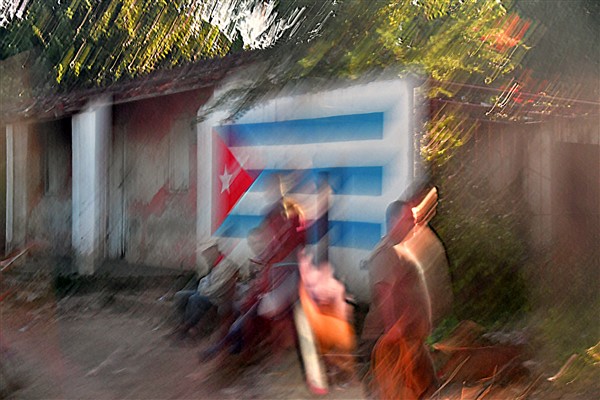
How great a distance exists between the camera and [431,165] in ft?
14.8

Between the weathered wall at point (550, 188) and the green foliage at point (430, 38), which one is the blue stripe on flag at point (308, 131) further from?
the weathered wall at point (550, 188)

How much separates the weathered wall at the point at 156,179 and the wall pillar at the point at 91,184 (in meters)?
0.13

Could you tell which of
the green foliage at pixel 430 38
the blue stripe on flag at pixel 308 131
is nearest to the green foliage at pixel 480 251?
the blue stripe on flag at pixel 308 131

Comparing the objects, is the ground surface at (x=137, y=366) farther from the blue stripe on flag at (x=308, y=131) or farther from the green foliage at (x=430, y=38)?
the green foliage at (x=430, y=38)

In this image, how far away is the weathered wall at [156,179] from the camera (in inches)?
252

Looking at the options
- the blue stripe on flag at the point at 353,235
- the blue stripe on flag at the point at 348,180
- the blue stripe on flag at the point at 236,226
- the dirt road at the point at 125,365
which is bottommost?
the dirt road at the point at 125,365

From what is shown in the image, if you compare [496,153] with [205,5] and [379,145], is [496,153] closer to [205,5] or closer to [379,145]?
[379,145]

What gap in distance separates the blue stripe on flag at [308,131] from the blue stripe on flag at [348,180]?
216 mm

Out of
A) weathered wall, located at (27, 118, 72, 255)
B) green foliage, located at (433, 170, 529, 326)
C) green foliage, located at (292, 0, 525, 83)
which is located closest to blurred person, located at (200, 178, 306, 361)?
green foliage, located at (433, 170, 529, 326)

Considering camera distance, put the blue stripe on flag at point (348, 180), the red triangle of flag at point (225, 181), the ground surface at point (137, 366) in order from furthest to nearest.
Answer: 1. the red triangle of flag at point (225, 181)
2. the blue stripe on flag at point (348, 180)
3. the ground surface at point (137, 366)

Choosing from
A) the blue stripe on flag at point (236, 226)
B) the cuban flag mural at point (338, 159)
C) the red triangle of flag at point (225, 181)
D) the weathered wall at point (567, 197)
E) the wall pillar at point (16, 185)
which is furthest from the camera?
the wall pillar at point (16, 185)

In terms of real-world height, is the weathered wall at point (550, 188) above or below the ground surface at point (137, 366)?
above

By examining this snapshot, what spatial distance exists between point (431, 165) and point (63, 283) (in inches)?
157

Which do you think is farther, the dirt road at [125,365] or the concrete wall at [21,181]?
the concrete wall at [21,181]
